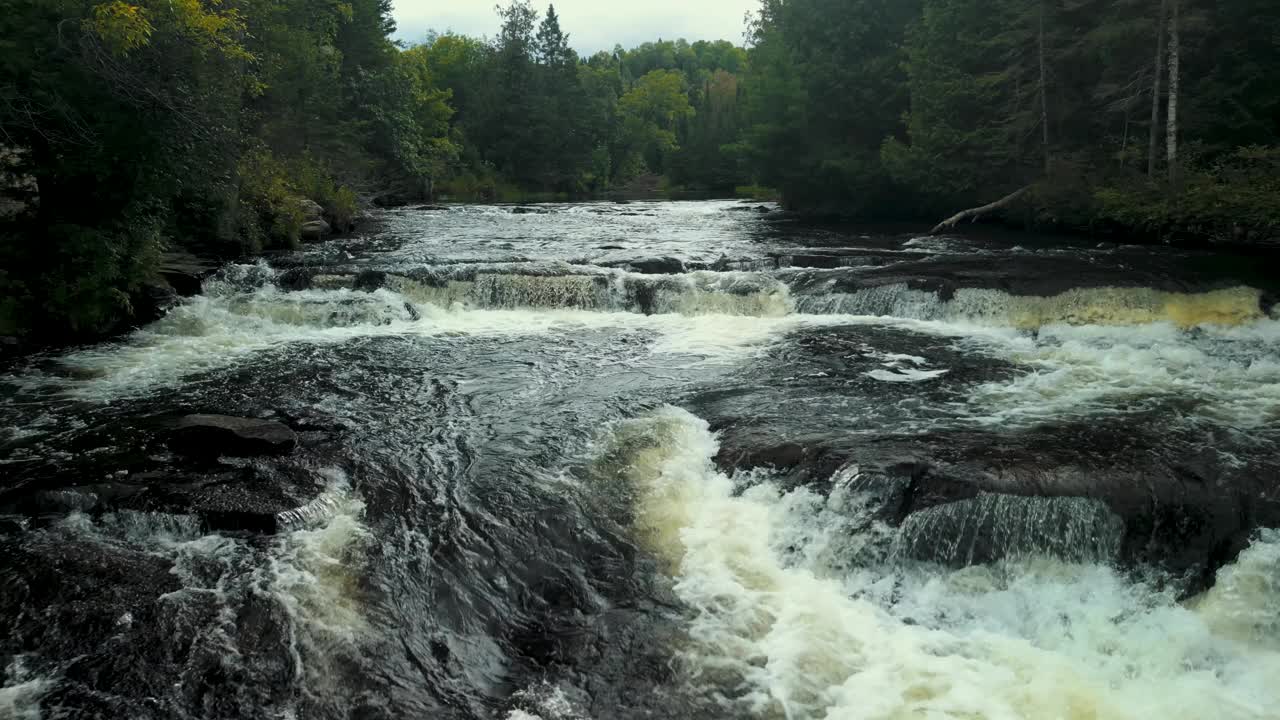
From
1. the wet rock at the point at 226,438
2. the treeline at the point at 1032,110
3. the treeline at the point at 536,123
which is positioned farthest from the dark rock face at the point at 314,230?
the treeline at the point at 536,123

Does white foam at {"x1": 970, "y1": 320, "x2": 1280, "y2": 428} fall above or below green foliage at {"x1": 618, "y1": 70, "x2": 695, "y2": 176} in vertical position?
below

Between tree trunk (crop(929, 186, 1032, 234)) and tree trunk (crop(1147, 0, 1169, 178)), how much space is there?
327 cm

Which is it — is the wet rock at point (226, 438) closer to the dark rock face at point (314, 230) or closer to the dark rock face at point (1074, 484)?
the dark rock face at point (1074, 484)

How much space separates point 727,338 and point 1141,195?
35.9 feet

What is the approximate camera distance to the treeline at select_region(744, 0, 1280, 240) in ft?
56.5

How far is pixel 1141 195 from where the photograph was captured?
680 inches

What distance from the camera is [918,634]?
17.8ft

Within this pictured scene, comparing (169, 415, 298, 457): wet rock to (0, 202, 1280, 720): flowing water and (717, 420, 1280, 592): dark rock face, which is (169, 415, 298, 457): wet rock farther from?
(717, 420, 1280, 592): dark rock face

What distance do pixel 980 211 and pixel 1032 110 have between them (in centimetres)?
296

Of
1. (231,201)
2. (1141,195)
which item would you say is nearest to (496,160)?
(231,201)

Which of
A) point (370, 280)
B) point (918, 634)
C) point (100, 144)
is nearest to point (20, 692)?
point (918, 634)

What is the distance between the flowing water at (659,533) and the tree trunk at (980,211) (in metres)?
10.5

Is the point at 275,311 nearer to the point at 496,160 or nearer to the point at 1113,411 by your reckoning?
the point at 1113,411

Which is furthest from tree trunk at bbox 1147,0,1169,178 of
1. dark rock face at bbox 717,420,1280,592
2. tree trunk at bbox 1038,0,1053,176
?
dark rock face at bbox 717,420,1280,592
